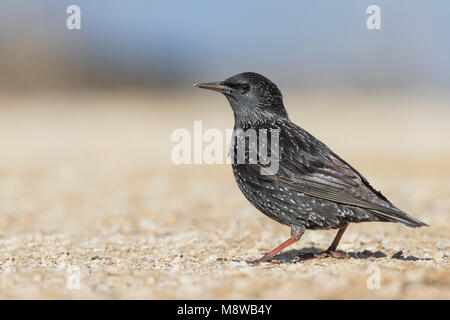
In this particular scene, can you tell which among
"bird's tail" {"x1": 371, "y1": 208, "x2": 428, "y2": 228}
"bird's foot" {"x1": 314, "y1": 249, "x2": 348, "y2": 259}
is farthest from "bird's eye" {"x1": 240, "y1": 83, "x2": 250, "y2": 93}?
"bird's tail" {"x1": 371, "y1": 208, "x2": 428, "y2": 228}

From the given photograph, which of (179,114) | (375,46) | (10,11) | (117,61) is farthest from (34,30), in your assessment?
(375,46)

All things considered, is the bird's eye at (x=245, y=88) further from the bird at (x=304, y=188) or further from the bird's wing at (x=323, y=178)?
the bird's wing at (x=323, y=178)

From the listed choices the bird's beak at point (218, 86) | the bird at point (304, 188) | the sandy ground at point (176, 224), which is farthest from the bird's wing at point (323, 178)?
the bird's beak at point (218, 86)

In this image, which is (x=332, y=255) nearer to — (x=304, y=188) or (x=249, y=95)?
(x=304, y=188)

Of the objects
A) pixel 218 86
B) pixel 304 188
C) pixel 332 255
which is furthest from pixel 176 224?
pixel 304 188

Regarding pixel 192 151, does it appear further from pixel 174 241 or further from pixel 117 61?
pixel 117 61

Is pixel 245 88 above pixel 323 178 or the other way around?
above
